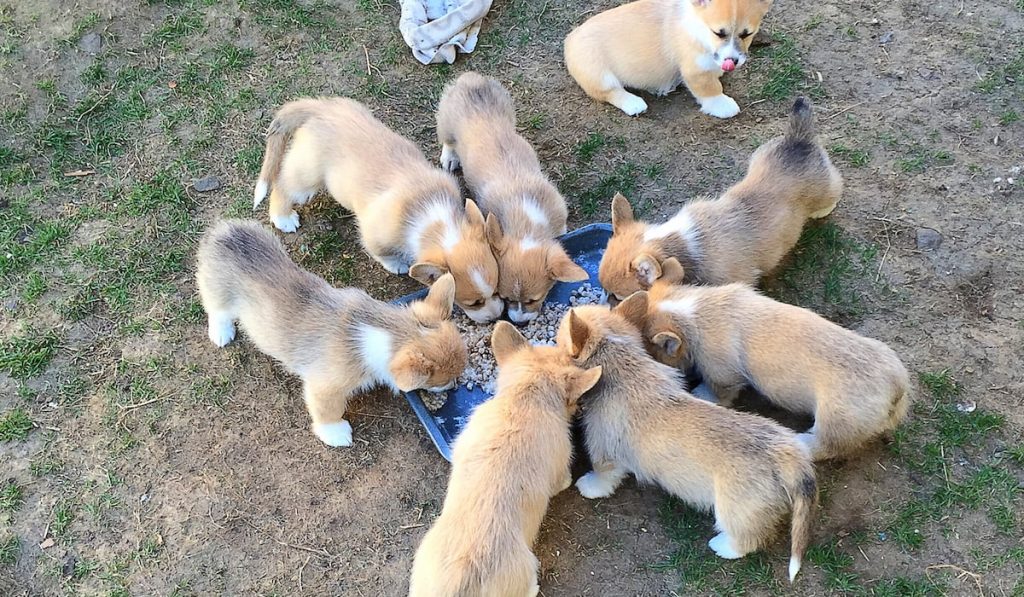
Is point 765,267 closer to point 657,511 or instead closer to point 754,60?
point 657,511

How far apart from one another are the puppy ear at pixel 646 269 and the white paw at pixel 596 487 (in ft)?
3.59

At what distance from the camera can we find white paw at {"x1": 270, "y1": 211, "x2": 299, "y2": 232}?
5.10 m

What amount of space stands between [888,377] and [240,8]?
573cm

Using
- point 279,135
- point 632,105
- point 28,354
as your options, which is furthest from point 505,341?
point 28,354

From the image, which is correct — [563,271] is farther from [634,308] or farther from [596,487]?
[596,487]

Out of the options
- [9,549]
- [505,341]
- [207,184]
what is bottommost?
[9,549]

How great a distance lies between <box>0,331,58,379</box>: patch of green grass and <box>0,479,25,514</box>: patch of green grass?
694mm

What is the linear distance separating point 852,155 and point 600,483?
305 cm

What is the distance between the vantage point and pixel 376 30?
632 centimetres

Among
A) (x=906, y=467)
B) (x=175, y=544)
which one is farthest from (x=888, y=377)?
(x=175, y=544)

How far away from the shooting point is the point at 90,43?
622 cm

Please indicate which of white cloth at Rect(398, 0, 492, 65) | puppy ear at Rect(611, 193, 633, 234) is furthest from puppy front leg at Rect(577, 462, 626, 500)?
white cloth at Rect(398, 0, 492, 65)

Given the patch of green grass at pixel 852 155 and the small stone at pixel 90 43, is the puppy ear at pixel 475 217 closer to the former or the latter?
the patch of green grass at pixel 852 155

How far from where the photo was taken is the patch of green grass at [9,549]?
3.85m
